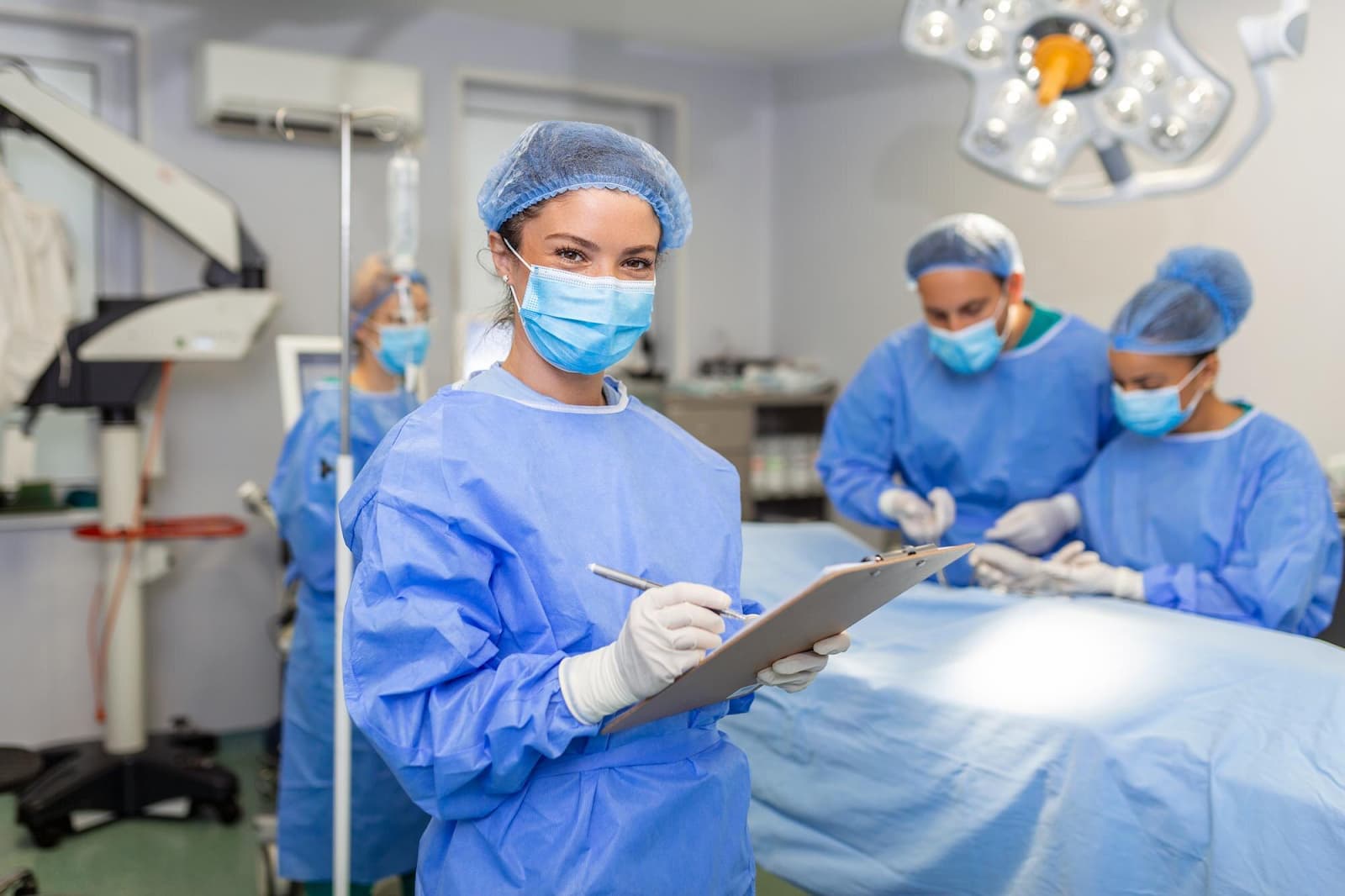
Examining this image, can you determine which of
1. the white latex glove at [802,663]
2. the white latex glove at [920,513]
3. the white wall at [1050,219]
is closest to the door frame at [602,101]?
the white wall at [1050,219]

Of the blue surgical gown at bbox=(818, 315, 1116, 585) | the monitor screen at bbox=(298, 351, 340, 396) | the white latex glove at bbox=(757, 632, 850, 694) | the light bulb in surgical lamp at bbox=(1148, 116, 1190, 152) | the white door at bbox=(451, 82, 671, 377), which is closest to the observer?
the white latex glove at bbox=(757, 632, 850, 694)

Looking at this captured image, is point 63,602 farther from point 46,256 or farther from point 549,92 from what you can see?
point 549,92

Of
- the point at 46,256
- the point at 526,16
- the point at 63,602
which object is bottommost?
the point at 63,602

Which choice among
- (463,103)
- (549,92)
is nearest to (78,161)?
(463,103)

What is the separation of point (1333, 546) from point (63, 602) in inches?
137

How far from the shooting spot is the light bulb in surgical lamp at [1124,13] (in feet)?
6.46

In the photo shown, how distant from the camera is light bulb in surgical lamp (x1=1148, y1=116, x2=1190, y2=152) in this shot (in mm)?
2031

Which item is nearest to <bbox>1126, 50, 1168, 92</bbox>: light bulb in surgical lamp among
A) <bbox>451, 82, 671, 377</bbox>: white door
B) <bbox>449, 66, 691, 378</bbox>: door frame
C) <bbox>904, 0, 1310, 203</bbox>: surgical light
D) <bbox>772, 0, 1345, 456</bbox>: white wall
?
<bbox>904, 0, 1310, 203</bbox>: surgical light

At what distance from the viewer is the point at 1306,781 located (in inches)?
58.5

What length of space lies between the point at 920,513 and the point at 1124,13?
1.03 m

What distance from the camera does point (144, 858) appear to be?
2.92m

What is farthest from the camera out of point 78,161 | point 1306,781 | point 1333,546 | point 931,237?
point 78,161

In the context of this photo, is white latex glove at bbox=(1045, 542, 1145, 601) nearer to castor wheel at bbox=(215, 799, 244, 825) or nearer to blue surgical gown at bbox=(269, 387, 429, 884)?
blue surgical gown at bbox=(269, 387, 429, 884)

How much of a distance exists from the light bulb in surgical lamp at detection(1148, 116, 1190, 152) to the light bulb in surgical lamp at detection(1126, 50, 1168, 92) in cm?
6
